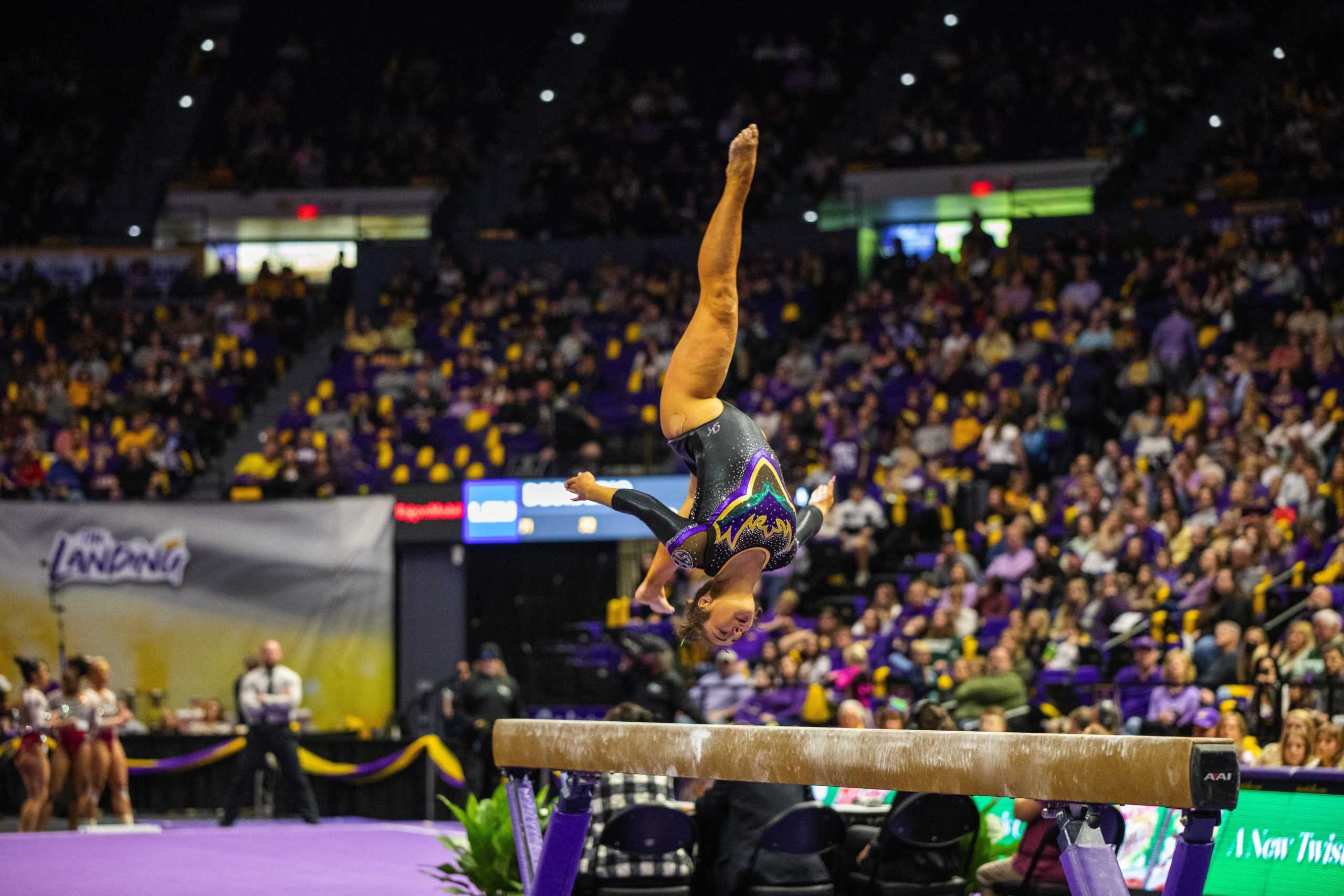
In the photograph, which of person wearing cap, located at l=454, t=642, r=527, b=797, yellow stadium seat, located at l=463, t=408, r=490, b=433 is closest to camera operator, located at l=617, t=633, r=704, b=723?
person wearing cap, located at l=454, t=642, r=527, b=797

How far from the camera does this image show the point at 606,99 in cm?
2630

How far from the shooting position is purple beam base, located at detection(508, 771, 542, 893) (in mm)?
7062

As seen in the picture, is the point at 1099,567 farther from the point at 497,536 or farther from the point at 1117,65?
the point at 1117,65

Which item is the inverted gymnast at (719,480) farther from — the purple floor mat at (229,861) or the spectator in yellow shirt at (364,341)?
the spectator in yellow shirt at (364,341)

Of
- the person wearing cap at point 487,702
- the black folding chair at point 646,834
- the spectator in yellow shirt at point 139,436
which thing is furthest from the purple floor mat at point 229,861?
the spectator in yellow shirt at point 139,436

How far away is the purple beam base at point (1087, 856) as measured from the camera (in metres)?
4.91

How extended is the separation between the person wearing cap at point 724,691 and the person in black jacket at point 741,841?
6.08 m

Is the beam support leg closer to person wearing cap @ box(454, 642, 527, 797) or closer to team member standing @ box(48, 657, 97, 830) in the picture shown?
person wearing cap @ box(454, 642, 527, 797)

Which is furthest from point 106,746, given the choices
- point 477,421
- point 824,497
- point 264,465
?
point 824,497

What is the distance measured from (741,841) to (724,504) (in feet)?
8.03

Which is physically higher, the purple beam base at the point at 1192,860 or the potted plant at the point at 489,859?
the purple beam base at the point at 1192,860

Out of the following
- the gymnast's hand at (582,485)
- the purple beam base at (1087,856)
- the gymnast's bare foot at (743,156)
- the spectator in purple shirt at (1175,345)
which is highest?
the spectator in purple shirt at (1175,345)

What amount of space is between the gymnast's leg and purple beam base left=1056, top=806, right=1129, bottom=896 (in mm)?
2059

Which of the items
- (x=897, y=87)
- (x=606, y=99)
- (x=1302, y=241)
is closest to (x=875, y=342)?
(x=1302, y=241)
